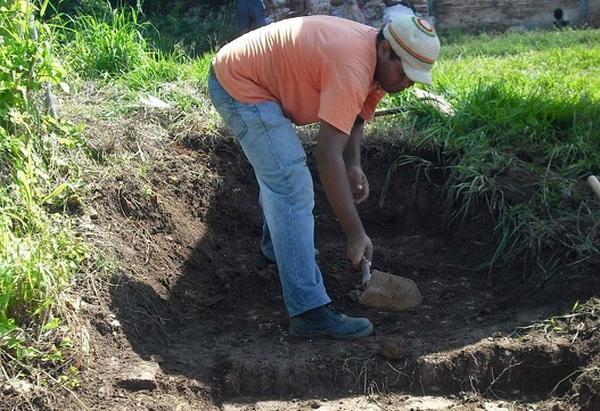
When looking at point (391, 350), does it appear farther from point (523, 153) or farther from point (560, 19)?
point (560, 19)

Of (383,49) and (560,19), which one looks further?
(560,19)

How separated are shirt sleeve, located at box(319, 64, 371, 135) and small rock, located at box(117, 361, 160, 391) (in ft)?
4.28

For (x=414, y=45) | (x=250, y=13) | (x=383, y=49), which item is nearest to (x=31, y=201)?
(x=383, y=49)

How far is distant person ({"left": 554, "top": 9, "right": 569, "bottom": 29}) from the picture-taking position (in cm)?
1038

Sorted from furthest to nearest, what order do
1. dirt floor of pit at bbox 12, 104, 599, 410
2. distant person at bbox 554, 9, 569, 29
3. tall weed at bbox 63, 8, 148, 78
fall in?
distant person at bbox 554, 9, 569, 29 → tall weed at bbox 63, 8, 148, 78 → dirt floor of pit at bbox 12, 104, 599, 410

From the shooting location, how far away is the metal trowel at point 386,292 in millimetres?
4273

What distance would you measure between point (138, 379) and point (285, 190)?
40.6 inches

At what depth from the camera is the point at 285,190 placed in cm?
405

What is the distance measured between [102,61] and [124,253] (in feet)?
8.02

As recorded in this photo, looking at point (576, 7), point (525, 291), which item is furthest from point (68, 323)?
point (576, 7)

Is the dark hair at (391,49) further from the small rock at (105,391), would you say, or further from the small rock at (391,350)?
the small rock at (105,391)

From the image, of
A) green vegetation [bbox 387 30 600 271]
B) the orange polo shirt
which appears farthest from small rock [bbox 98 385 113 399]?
green vegetation [bbox 387 30 600 271]

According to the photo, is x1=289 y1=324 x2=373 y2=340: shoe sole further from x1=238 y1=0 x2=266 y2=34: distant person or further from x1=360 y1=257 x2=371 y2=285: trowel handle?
x1=238 y1=0 x2=266 y2=34: distant person

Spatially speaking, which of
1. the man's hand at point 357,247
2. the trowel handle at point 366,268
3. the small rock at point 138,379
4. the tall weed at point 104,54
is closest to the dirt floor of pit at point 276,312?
the small rock at point 138,379
